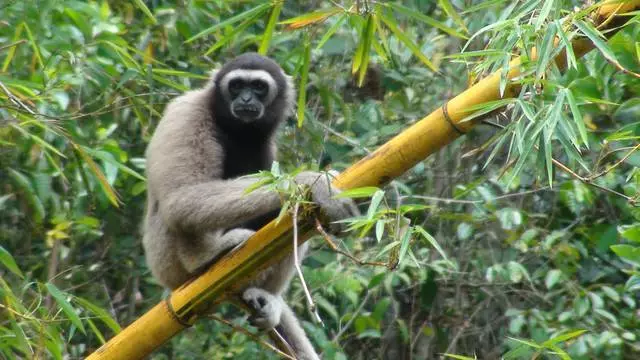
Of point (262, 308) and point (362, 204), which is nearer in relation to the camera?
point (262, 308)

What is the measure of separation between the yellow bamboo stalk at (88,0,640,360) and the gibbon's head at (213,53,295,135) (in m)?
1.17

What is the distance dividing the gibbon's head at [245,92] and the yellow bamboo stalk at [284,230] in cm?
117

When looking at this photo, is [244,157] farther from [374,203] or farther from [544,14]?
[544,14]

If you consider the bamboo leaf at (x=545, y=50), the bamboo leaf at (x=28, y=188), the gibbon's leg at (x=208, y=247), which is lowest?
the gibbon's leg at (x=208, y=247)

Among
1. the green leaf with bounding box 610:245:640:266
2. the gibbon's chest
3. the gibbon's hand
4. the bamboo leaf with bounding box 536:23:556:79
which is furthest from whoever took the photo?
the gibbon's chest

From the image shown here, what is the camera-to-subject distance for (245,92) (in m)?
5.29

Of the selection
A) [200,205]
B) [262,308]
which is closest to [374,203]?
[200,205]

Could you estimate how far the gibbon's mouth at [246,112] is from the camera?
5.27 metres

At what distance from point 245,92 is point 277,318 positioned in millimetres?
1139

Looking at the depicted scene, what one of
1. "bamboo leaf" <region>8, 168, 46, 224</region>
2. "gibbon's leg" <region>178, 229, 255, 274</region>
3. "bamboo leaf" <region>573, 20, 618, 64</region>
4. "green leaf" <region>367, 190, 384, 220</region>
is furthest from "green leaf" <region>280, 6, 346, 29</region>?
"bamboo leaf" <region>8, 168, 46, 224</region>

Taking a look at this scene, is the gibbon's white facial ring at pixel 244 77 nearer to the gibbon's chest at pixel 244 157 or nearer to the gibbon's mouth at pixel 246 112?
the gibbon's mouth at pixel 246 112

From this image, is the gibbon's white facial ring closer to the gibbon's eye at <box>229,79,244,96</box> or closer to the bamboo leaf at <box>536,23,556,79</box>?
the gibbon's eye at <box>229,79,244,96</box>

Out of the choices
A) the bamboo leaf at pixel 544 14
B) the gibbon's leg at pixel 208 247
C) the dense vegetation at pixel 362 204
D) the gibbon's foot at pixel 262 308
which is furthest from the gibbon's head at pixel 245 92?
the bamboo leaf at pixel 544 14

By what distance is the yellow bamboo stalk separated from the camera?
360 centimetres
